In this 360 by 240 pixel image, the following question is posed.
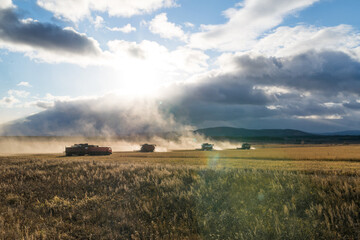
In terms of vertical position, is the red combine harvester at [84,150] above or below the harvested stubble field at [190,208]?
above

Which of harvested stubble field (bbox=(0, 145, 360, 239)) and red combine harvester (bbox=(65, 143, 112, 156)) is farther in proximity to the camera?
red combine harvester (bbox=(65, 143, 112, 156))

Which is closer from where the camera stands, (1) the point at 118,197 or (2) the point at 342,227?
(2) the point at 342,227

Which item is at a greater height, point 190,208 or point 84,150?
point 84,150

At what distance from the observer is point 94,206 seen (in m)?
13.4

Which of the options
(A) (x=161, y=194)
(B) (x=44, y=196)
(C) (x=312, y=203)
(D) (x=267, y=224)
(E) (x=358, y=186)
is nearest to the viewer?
(D) (x=267, y=224)

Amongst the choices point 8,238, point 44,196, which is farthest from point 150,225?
point 44,196

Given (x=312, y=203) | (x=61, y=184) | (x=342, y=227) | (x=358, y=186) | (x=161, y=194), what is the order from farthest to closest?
(x=61, y=184)
(x=161, y=194)
(x=358, y=186)
(x=312, y=203)
(x=342, y=227)

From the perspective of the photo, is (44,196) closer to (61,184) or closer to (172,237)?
(61,184)

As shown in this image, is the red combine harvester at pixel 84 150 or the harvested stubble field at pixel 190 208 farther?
the red combine harvester at pixel 84 150

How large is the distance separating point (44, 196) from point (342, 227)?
15.9 m

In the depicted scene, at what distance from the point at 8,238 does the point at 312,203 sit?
1243 cm

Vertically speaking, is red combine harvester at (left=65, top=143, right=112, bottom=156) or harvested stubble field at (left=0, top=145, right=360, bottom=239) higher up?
red combine harvester at (left=65, top=143, right=112, bottom=156)

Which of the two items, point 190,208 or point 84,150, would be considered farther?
point 84,150

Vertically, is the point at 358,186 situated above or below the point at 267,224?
above
